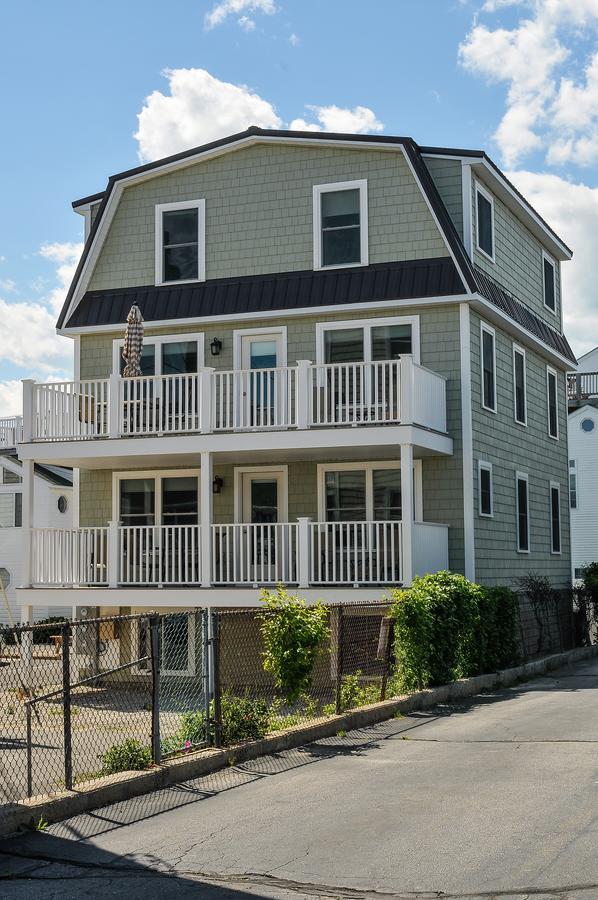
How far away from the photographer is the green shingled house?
19.8 metres

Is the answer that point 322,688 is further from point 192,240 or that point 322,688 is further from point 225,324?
point 192,240

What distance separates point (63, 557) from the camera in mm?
20750

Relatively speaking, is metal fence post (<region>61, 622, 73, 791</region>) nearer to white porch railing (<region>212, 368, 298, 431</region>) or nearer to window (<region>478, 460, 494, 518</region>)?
white porch railing (<region>212, 368, 298, 431</region>)

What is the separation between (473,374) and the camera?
2131 centimetres

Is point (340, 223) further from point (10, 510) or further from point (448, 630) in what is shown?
point (10, 510)

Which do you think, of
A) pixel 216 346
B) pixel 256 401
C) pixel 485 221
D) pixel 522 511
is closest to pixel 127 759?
pixel 256 401

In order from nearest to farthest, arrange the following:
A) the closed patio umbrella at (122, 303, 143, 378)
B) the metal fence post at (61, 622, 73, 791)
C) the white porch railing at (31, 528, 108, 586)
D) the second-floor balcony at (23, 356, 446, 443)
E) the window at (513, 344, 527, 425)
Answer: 1. the metal fence post at (61, 622, 73, 791)
2. the second-floor balcony at (23, 356, 446, 443)
3. the white porch railing at (31, 528, 108, 586)
4. the closed patio umbrella at (122, 303, 143, 378)
5. the window at (513, 344, 527, 425)

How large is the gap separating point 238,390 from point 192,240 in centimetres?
451

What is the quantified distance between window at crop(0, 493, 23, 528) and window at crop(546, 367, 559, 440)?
67.7ft

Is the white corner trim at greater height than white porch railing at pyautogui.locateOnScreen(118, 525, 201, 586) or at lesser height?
greater

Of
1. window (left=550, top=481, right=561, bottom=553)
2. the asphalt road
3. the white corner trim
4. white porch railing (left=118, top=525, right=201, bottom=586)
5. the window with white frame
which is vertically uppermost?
the window with white frame

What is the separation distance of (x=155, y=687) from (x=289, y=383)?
1017cm

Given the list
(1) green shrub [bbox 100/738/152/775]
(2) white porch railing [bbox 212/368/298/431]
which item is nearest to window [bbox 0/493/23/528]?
(2) white porch railing [bbox 212/368/298/431]

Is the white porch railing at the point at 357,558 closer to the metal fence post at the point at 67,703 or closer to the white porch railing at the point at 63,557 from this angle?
the white porch railing at the point at 63,557
